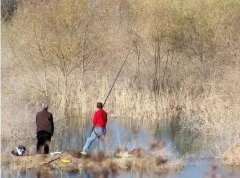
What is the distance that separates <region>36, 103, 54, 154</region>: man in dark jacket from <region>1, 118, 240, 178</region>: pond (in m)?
1.12

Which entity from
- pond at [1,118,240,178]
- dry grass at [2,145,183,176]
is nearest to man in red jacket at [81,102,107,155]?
dry grass at [2,145,183,176]

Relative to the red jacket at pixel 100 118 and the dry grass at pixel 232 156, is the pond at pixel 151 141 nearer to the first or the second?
the dry grass at pixel 232 156

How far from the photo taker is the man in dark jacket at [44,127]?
64.4 feet

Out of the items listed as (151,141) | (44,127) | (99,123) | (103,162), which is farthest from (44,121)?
(151,141)

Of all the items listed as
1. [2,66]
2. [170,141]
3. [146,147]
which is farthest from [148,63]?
[146,147]

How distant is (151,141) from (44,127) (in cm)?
489

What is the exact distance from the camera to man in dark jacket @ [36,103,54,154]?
1962 cm

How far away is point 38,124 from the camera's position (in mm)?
19703

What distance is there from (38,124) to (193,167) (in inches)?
190

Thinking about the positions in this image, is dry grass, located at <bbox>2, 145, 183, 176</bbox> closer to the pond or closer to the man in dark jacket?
the pond

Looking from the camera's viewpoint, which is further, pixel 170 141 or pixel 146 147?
pixel 170 141

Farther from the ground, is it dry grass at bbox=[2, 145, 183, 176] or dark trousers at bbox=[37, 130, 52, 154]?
dark trousers at bbox=[37, 130, 52, 154]

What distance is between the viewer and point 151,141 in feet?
76.5

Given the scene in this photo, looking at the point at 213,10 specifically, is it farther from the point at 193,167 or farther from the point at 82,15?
the point at 193,167
